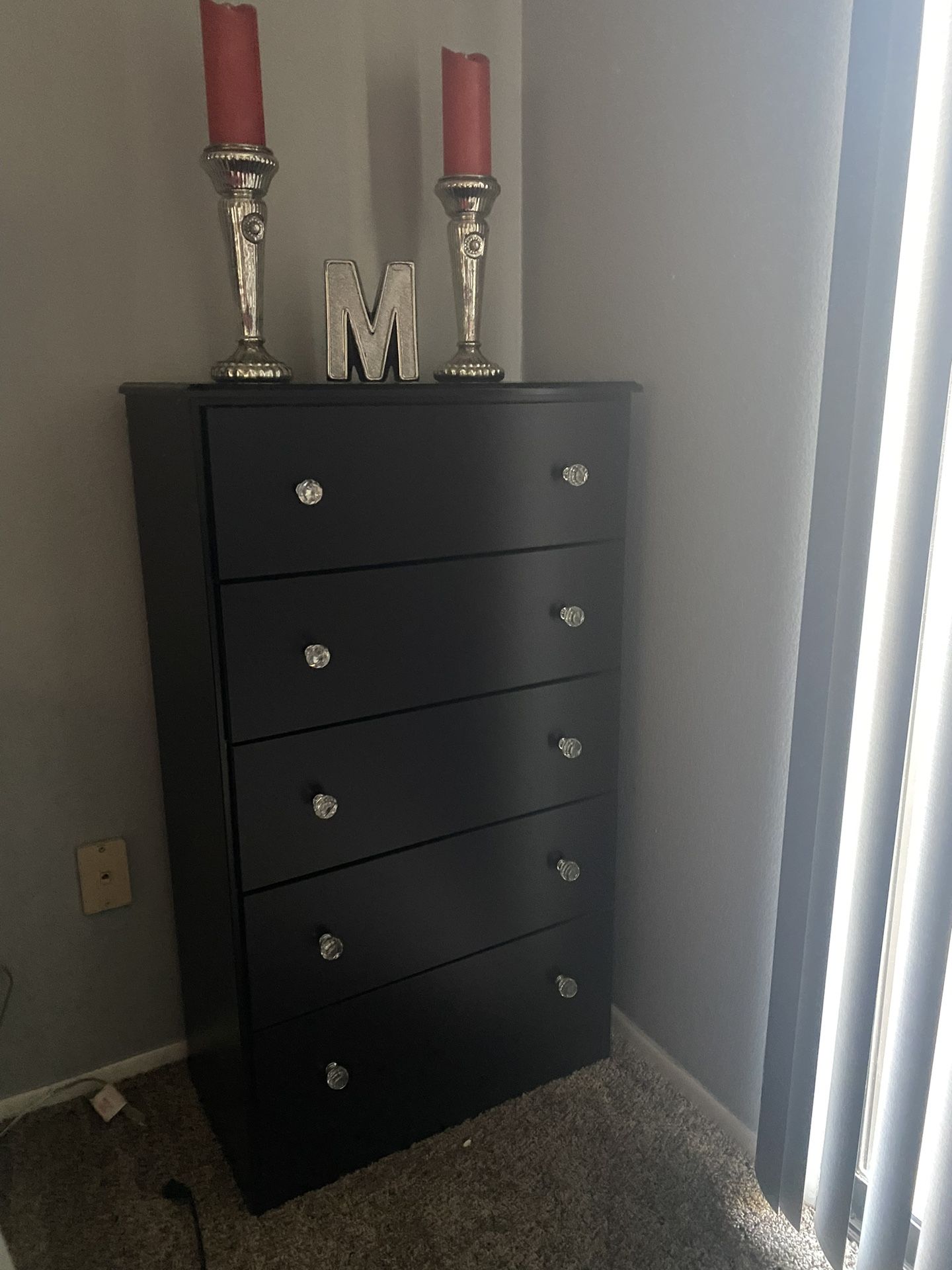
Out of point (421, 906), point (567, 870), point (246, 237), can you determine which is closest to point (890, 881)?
point (567, 870)

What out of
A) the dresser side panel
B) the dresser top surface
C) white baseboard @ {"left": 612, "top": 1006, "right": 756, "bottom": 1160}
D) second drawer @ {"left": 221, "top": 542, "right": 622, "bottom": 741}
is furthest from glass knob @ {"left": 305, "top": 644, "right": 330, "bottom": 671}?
white baseboard @ {"left": 612, "top": 1006, "right": 756, "bottom": 1160}

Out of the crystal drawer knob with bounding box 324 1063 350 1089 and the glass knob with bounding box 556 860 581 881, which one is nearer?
the crystal drawer knob with bounding box 324 1063 350 1089

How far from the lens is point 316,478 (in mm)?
1136

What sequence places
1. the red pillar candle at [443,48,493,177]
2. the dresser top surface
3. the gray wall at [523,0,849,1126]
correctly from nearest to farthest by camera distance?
the dresser top surface
the gray wall at [523,0,849,1126]
the red pillar candle at [443,48,493,177]

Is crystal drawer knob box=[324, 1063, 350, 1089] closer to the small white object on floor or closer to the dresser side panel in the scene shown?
the dresser side panel

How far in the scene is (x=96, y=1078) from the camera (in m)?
1.60

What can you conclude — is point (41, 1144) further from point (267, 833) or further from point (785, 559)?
point (785, 559)

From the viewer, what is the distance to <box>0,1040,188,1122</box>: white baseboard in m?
1.54

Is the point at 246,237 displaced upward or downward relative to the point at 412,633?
upward

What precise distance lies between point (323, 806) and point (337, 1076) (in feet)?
1.36

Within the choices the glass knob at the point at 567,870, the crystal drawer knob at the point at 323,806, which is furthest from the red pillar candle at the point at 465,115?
the glass knob at the point at 567,870

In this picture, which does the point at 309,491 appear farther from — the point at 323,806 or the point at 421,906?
the point at 421,906

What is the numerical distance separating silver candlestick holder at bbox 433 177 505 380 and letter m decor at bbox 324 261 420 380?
72 millimetres

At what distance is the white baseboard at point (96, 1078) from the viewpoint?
5.04 ft
